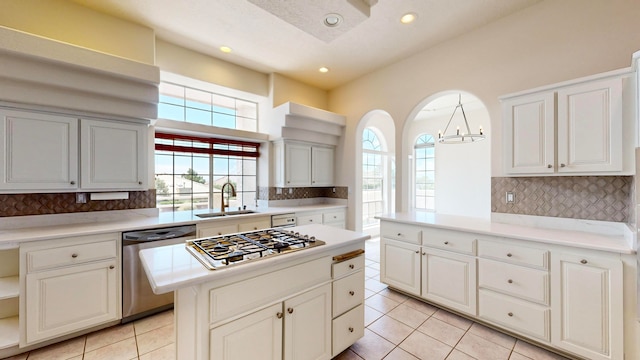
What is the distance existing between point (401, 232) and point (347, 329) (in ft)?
4.43

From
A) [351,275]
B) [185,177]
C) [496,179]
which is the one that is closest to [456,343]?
[351,275]

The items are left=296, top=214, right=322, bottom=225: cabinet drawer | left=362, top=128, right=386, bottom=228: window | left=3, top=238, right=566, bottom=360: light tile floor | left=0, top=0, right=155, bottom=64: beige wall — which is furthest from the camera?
left=362, top=128, right=386, bottom=228: window

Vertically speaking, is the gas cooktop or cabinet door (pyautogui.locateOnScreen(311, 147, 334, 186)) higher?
cabinet door (pyautogui.locateOnScreen(311, 147, 334, 186))

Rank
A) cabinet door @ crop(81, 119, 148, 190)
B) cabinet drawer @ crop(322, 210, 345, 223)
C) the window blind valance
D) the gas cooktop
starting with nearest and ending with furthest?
the gas cooktop, cabinet door @ crop(81, 119, 148, 190), the window blind valance, cabinet drawer @ crop(322, 210, 345, 223)

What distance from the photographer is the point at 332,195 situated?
480 cm

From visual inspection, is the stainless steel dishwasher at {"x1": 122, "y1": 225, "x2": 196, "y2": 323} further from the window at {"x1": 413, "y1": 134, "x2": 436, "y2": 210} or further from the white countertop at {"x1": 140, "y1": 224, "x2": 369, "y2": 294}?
the window at {"x1": 413, "y1": 134, "x2": 436, "y2": 210}

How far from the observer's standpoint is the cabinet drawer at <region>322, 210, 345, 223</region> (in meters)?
4.17

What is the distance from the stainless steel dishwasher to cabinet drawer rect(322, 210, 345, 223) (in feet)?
7.56

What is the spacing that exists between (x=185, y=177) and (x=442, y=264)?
11.5 ft

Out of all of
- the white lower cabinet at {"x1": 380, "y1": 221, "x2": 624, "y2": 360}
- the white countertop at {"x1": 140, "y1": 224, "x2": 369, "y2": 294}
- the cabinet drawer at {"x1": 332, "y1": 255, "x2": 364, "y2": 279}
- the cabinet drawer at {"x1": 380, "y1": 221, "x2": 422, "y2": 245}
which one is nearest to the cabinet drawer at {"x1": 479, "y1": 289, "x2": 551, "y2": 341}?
the white lower cabinet at {"x1": 380, "y1": 221, "x2": 624, "y2": 360}

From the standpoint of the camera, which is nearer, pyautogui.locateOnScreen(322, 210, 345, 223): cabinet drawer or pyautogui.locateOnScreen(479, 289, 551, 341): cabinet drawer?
pyautogui.locateOnScreen(479, 289, 551, 341): cabinet drawer

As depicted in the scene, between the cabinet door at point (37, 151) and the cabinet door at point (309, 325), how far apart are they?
98.7 inches

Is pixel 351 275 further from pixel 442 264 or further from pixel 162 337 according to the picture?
pixel 162 337

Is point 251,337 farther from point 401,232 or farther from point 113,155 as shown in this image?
point 113,155
